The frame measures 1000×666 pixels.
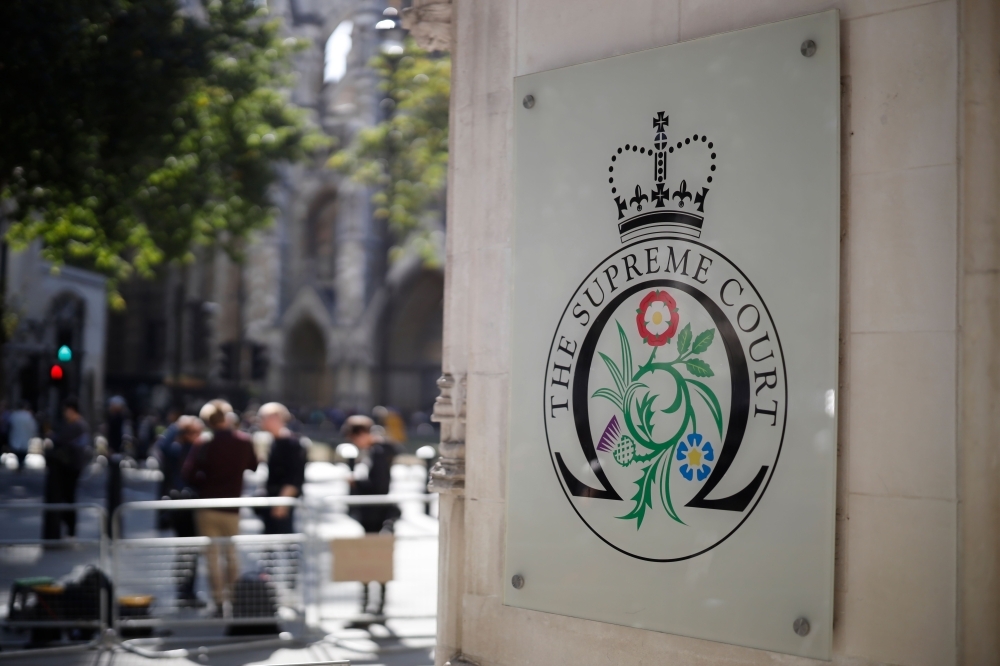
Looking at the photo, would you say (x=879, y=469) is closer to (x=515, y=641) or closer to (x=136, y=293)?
(x=515, y=641)

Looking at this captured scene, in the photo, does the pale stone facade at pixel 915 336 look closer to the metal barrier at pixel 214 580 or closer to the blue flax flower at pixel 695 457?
the blue flax flower at pixel 695 457

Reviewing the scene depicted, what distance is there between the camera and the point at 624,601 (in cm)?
439

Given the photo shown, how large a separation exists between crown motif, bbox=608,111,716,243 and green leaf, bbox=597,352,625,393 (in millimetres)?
540

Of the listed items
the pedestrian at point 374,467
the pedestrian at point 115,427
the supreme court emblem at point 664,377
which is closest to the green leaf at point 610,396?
the supreme court emblem at point 664,377

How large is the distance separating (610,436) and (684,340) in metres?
0.55

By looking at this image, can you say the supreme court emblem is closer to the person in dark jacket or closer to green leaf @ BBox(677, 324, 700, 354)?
green leaf @ BBox(677, 324, 700, 354)

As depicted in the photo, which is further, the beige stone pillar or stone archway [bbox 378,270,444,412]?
stone archway [bbox 378,270,444,412]

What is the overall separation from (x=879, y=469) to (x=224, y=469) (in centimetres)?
635

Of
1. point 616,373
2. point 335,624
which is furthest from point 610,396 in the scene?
point 335,624

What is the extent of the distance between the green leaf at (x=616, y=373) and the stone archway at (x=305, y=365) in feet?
140

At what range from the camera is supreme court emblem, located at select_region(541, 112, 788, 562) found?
13.3 feet

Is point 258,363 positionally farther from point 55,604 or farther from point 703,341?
point 703,341

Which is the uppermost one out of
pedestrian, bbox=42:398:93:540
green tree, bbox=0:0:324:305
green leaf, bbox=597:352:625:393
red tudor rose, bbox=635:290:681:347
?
green tree, bbox=0:0:324:305

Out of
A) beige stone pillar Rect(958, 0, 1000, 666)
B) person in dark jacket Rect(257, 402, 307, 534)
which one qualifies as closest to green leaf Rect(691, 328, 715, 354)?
beige stone pillar Rect(958, 0, 1000, 666)
